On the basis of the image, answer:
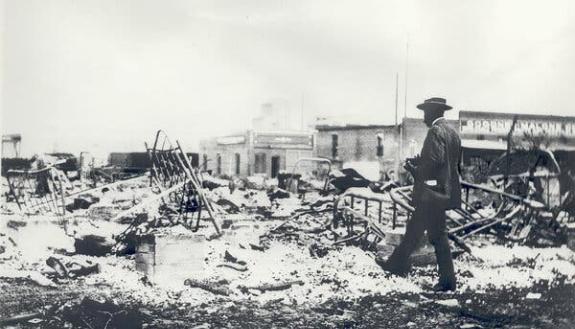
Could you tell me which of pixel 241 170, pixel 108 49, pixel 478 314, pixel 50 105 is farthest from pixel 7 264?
pixel 241 170

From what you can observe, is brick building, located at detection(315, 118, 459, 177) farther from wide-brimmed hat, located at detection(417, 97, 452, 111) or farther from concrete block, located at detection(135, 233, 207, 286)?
concrete block, located at detection(135, 233, 207, 286)

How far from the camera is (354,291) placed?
4.67m

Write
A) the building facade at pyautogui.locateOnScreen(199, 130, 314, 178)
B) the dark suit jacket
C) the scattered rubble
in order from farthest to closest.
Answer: the building facade at pyautogui.locateOnScreen(199, 130, 314, 178) → the dark suit jacket → the scattered rubble

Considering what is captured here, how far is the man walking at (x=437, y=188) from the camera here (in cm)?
475

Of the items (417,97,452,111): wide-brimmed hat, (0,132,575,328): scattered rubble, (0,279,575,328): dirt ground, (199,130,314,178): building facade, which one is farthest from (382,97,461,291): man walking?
(199,130,314,178): building facade

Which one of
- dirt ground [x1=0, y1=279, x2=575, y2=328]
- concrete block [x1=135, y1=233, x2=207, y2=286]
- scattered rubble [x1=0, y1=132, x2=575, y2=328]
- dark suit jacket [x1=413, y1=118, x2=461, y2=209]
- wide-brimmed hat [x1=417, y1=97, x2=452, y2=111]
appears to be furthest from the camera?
wide-brimmed hat [x1=417, y1=97, x2=452, y2=111]

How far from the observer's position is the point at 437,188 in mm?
4816

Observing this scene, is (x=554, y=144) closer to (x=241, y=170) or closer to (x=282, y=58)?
(x=282, y=58)

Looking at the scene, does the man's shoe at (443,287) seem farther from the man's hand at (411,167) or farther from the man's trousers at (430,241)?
the man's hand at (411,167)

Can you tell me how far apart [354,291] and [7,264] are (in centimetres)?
327

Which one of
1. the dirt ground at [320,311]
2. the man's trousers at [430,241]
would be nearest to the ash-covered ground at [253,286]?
the dirt ground at [320,311]

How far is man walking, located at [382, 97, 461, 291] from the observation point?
4.75 metres

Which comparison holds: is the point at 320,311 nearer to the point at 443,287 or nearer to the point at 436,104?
the point at 443,287

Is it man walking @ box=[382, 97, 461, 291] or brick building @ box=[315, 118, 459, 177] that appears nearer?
man walking @ box=[382, 97, 461, 291]
